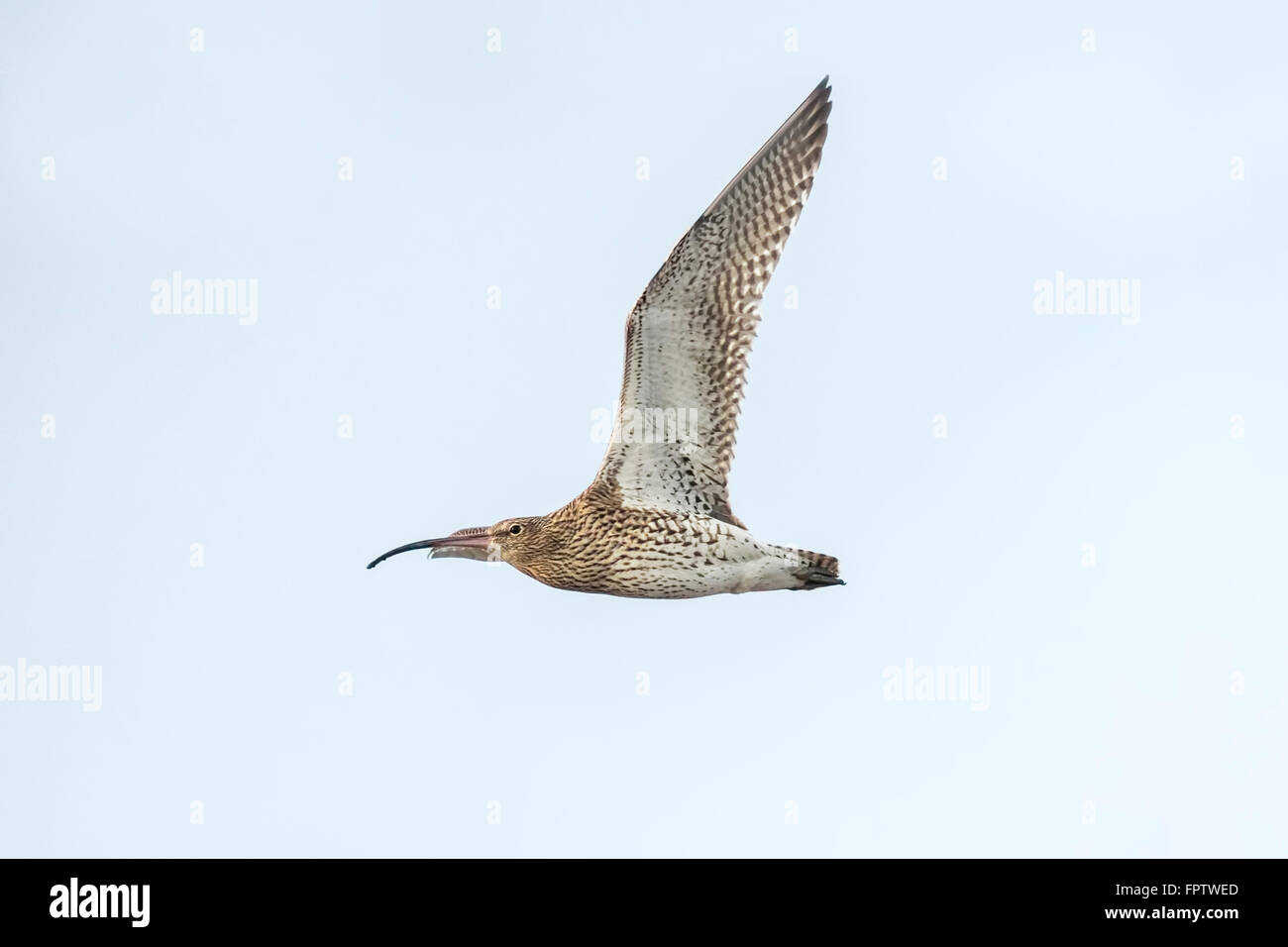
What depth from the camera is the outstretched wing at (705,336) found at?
2522 cm

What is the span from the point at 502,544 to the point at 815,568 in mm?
3441

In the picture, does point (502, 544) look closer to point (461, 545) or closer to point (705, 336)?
point (461, 545)

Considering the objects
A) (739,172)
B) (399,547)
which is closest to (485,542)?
(399,547)

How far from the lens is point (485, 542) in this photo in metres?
26.4

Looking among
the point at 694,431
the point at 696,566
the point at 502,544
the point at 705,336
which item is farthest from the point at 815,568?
the point at 502,544

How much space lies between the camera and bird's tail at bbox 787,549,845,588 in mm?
25391

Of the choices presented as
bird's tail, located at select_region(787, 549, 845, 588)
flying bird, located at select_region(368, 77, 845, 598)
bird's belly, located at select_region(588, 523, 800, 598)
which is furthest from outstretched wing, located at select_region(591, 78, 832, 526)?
bird's tail, located at select_region(787, 549, 845, 588)

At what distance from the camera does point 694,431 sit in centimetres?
2564

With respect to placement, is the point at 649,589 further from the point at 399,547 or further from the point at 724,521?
the point at 399,547

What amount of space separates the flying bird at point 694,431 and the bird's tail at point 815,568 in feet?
0.05
